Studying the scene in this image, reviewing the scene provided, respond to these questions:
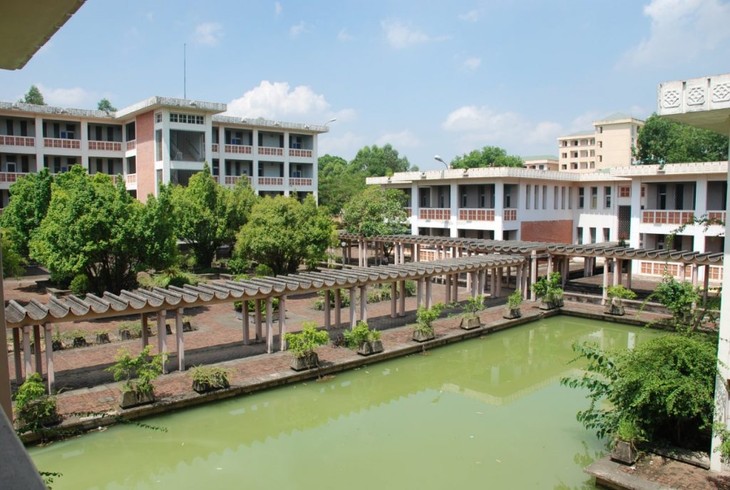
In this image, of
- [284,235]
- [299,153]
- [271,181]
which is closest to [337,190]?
[299,153]

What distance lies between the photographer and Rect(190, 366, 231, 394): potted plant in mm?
13047

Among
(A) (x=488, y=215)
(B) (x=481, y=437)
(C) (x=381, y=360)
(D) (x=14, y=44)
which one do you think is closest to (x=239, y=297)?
(C) (x=381, y=360)

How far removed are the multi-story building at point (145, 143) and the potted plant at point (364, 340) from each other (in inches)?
781

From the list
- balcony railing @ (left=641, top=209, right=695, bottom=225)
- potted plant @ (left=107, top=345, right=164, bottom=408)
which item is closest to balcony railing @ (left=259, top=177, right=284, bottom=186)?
balcony railing @ (left=641, top=209, right=695, bottom=225)

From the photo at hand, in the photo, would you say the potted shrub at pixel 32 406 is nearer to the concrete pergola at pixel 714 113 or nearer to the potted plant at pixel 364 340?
the potted plant at pixel 364 340

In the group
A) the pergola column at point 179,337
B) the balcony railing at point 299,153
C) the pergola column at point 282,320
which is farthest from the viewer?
the balcony railing at point 299,153

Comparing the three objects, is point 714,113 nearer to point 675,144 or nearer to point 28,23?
point 28,23

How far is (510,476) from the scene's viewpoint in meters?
10.1

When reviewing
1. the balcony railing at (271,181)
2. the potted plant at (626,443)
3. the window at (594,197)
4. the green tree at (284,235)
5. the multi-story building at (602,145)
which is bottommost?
the potted plant at (626,443)

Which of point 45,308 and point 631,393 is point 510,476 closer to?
point 631,393

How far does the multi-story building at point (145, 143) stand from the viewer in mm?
34688

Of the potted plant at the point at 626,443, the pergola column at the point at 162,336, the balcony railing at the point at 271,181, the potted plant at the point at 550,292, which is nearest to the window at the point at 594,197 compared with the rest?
the potted plant at the point at 550,292

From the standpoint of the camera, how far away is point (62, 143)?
3603cm

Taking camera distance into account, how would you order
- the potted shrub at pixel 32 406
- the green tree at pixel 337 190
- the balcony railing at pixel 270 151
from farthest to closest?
1. the green tree at pixel 337 190
2. the balcony railing at pixel 270 151
3. the potted shrub at pixel 32 406
